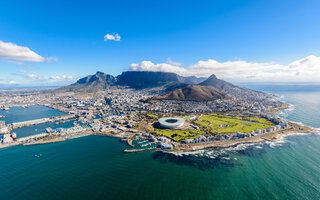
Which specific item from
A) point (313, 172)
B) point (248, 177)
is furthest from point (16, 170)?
point (313, 172)

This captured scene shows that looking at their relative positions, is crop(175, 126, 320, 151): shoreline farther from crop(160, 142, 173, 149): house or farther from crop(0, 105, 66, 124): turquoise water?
crop(0, 105, 66, 124): turquoise water

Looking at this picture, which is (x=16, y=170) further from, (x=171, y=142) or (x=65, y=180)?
(x=171, y=142)

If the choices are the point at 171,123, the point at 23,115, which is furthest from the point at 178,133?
the point at 23,115

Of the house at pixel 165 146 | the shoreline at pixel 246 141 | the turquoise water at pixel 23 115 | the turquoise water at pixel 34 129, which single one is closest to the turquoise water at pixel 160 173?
the shoreline at pixel 246 141

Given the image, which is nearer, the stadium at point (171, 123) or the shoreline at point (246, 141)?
the shoreline at point (246, 141)

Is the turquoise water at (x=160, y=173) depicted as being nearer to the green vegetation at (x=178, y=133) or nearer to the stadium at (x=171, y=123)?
the green vegetation at (x=178, y=133)

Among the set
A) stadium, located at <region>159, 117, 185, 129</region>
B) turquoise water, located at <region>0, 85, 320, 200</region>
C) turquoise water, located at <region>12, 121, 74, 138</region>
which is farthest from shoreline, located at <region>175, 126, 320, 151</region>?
turquoise water, located at <region>12, 121, 74, 138</region>
